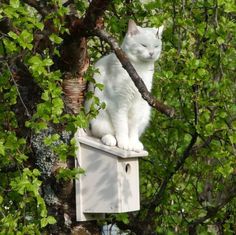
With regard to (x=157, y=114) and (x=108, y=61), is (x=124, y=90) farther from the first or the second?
(x=157, y=114)

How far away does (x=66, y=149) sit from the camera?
3896 millimetres

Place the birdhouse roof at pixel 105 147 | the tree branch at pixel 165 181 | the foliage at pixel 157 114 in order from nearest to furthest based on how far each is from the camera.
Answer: the foliage at pixel 157 114 → the birdhouse roof at pixel 105 147 → the tree branch at pixel 165 181

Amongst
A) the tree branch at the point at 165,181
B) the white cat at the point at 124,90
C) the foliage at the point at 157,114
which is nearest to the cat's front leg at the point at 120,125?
the white cat at the point at 124,90

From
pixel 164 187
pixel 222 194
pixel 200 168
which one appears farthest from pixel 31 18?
pixel 222 194

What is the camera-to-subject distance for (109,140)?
4414 millimetres

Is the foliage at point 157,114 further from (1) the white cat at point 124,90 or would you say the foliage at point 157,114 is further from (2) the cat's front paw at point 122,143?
(2) the cat's front paw at point 122,143

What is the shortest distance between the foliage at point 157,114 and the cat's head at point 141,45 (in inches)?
3.9

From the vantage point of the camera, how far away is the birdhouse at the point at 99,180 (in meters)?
4.45

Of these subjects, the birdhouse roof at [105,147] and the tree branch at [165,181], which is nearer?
the birdhouse roof at [105,147]

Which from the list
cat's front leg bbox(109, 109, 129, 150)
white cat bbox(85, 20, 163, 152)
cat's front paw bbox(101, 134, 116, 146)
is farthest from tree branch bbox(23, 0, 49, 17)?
cat's front paw bbox(101, 134, 116, 146)

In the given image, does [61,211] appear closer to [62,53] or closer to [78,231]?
[78,231]

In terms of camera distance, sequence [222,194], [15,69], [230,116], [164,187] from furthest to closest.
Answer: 1. [222,194]
2. [164,187]
3. [230,116]
4. [15,69]

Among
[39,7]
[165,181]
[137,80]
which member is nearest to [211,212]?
[165,181]

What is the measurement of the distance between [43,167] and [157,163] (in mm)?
1479
